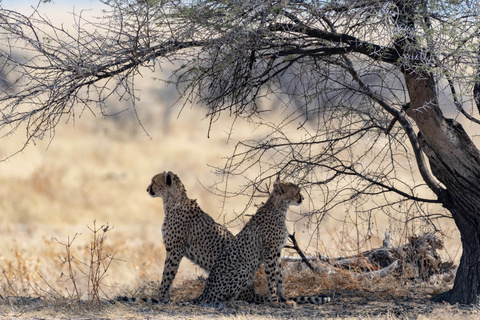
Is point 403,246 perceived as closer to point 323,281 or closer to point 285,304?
point 323,281

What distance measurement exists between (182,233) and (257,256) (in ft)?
2.95

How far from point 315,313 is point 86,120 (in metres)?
25.5

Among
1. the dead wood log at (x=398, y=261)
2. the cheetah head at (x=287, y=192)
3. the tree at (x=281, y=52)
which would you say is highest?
the tree at (x=281, y=52)

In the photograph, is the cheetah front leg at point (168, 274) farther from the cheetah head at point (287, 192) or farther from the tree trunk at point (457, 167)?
the tree trunk at point (457, 167)

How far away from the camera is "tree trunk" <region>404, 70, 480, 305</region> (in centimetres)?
705

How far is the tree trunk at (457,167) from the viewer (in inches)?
278

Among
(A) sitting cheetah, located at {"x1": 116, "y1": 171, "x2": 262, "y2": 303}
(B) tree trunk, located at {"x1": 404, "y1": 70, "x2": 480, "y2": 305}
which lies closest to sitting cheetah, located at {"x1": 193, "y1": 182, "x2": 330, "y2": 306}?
(A) sitting cheetah, located at {"x1": 116, "y1": 171, "x2": 262, "y2": 303}

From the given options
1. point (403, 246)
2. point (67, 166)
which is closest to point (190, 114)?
point (67, 166)

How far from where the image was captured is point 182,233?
7555 millimetres

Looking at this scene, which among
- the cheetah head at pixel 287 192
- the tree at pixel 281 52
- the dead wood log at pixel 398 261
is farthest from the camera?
the dead wood log at pixel 398 261

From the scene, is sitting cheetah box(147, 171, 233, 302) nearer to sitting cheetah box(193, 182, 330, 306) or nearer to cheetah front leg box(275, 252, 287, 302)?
sitting cheetah box(193, 182, 330, 306)

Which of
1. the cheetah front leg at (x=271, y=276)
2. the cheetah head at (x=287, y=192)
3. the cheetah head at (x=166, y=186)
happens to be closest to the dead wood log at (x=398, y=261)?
the cheetah head at (x=287, y=192)

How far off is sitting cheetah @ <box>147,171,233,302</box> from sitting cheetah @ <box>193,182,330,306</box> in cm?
41

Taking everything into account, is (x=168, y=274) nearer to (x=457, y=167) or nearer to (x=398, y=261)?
(x=398, y=261)
